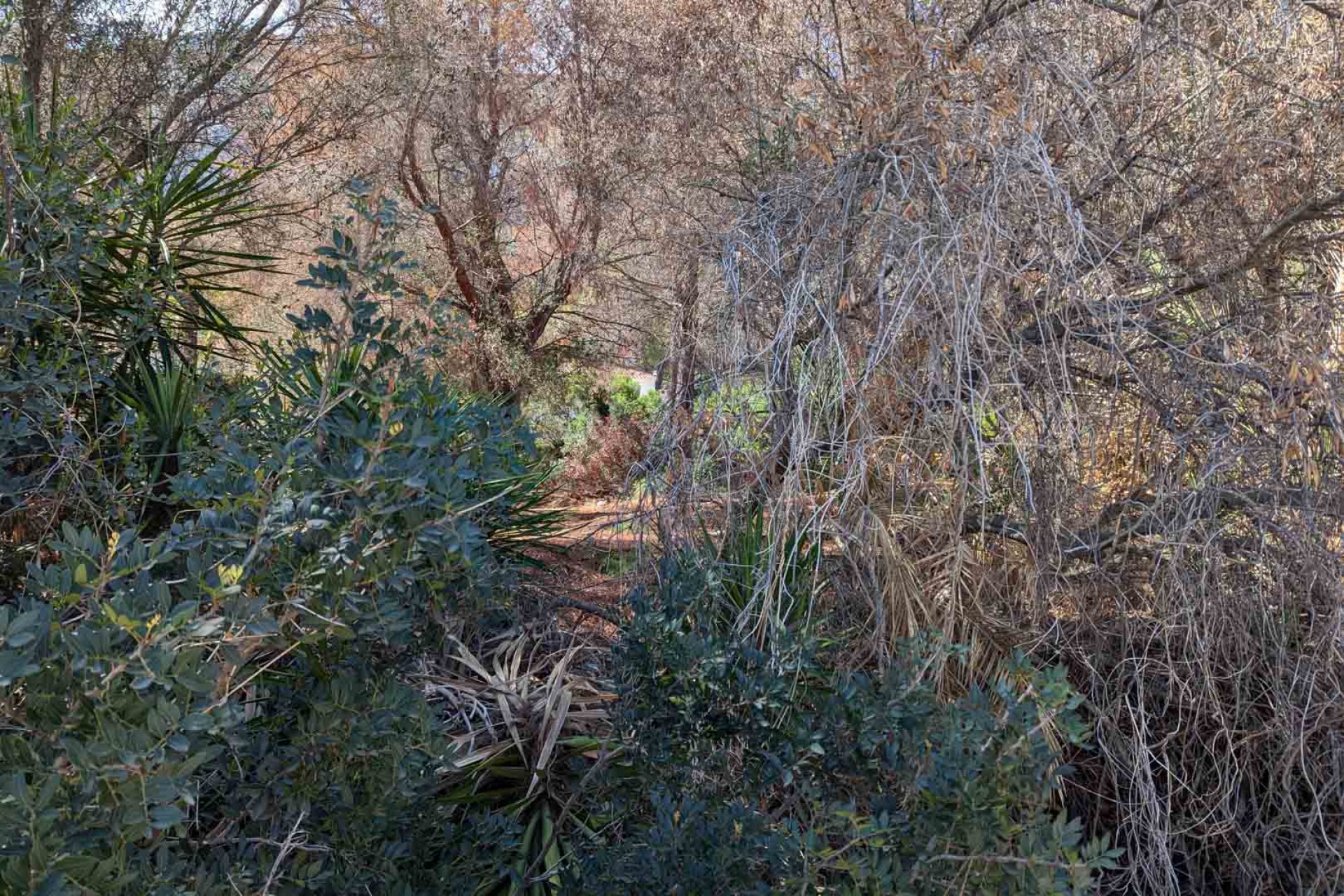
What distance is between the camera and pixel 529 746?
10.9ft

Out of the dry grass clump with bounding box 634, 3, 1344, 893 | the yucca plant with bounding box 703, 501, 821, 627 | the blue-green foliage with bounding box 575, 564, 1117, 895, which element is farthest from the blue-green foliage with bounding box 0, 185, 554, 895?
the dry grass clump with bounding box 634, 3, 1344, 893

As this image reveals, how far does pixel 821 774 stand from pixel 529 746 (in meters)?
1.37

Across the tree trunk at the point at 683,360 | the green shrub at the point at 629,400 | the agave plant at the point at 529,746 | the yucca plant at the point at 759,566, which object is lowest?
the agave plant at the point at 529,746

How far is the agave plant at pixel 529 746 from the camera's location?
303 centimetres

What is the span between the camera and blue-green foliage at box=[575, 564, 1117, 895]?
1858 millimetres

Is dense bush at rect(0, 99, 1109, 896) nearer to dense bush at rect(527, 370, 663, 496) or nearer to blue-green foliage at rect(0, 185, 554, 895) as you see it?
blue-green foliage at rect(0, 185, 554, 895)

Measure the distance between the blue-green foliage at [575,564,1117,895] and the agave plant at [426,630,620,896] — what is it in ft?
1.38

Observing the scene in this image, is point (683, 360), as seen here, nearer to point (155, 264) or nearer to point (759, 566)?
point (759, 566)

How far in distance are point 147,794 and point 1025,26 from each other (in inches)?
149

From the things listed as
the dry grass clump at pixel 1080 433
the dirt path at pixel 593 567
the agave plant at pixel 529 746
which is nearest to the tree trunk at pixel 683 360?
the dry grass clump at pixel 1080 433

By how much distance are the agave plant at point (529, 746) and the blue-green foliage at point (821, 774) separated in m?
0.42

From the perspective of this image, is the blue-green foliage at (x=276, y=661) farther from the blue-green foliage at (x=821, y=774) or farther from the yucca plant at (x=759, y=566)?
the yucca plant at (x=759, y=566)

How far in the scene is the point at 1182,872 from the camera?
11.0ft

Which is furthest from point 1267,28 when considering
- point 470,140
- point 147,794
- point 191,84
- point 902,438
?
point 470,140
